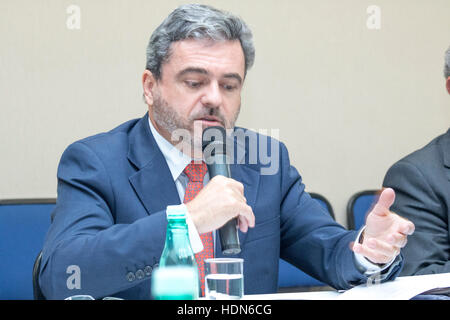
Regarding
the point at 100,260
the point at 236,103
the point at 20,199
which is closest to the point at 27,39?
the point at 20,199

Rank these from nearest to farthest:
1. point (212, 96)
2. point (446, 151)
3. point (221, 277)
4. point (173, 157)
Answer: point (221, 277), point (212, 96), point (173, 157), point (446, 151)

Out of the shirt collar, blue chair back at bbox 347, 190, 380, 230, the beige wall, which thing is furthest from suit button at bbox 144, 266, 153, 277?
blue chair back at bbox 347, 190, 380, 230

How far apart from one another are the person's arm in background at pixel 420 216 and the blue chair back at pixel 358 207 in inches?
32.7

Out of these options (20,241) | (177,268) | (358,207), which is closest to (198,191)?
(177,268)

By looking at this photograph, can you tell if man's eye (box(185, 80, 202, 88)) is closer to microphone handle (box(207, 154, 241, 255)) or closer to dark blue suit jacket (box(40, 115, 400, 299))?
dark blue suit jacket (box(40, 115, 400, 299))

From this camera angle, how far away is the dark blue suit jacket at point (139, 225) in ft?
4.03

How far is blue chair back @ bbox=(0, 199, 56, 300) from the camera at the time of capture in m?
2.22

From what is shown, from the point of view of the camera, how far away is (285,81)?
2932 millimetres

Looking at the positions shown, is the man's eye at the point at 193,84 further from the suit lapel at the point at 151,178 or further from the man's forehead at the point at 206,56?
the suit lapel at the point at 151,178

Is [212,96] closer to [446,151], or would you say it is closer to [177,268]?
[177,268]

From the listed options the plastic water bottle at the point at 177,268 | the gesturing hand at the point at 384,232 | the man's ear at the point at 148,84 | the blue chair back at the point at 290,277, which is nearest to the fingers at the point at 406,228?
the gesturing hand at the point at 384,232

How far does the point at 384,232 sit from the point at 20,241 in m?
1.62

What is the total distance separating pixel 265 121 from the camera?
9.45 ft

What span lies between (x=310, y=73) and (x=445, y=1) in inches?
38.2
